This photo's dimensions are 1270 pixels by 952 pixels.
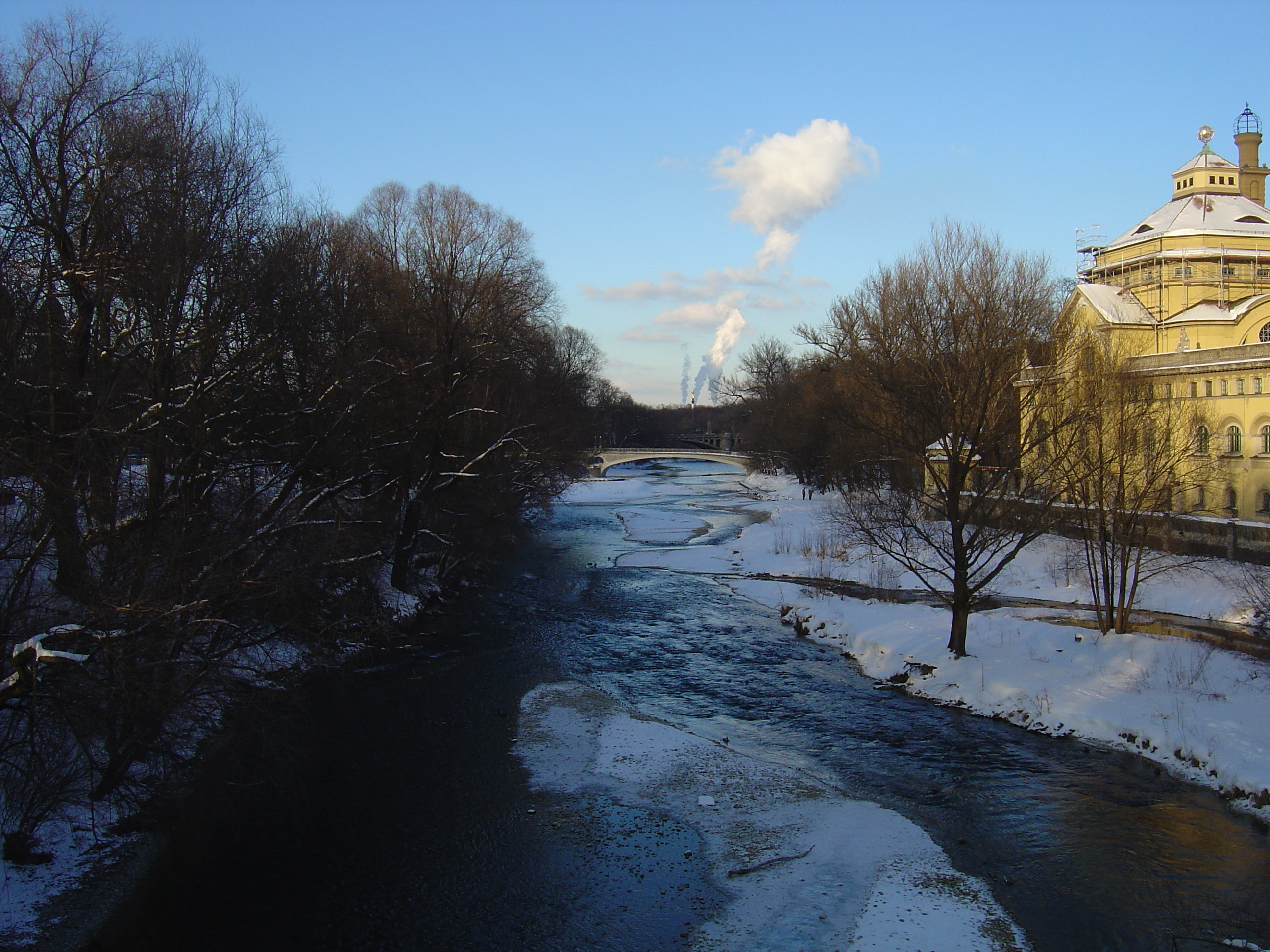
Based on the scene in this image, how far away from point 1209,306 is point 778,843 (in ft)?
135

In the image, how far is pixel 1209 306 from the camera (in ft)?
133

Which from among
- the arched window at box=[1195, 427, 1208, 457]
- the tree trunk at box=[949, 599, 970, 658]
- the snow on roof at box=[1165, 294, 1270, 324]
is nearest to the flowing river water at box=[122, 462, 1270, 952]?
the tree trunk at box=[949, 599, 970, 658]

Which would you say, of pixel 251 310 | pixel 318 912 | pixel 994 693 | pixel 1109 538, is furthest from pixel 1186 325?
pixel 318 912

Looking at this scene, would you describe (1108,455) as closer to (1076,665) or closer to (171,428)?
→ (1076,665)

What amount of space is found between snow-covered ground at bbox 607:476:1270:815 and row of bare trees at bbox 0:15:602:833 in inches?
422

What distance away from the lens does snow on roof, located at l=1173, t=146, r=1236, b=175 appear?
4475 centimetres

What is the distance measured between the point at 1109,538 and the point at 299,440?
17366 millimetres

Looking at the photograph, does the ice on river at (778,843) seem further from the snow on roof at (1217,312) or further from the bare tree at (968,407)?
the snow on roof at (1217,312)

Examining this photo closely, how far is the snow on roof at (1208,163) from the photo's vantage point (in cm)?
4475

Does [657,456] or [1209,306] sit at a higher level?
[1209,306]

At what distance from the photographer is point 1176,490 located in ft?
63.1

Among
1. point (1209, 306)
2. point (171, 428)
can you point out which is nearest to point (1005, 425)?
point (171, 428)

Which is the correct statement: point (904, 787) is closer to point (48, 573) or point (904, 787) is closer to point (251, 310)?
point (48, 573)

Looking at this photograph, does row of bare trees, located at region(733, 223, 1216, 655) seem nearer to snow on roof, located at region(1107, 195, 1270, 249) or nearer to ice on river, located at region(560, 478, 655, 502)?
snow on roof, located at region(1107, 195, 1270, 249)
